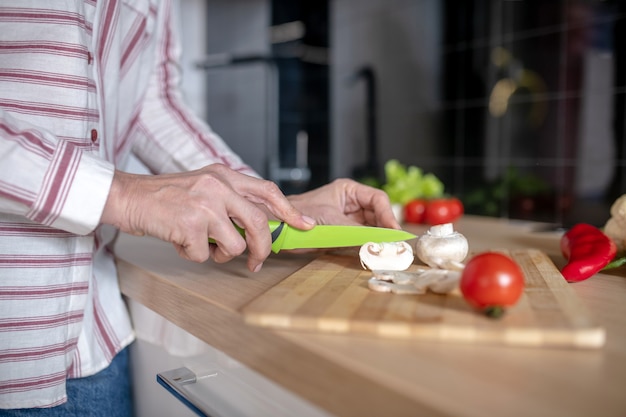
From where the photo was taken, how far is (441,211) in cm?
155

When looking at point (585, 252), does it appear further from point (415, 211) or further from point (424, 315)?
point (415, 211)

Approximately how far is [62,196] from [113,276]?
0.37 metres

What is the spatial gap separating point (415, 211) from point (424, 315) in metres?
1.07

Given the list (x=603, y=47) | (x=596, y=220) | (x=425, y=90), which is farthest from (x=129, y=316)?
(x=425, y=90)

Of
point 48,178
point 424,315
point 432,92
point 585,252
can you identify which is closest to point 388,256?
point 424,315

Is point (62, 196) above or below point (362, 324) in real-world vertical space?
above

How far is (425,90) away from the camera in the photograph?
3.05 m

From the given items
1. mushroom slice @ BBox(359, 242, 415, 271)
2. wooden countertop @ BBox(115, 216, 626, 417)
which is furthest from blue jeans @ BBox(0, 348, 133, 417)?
mushroom slice @ BBox(359, 242, 415, 271)

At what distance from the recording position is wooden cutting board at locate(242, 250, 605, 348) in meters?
0.54

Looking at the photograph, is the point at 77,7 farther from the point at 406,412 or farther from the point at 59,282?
the point at 406,412

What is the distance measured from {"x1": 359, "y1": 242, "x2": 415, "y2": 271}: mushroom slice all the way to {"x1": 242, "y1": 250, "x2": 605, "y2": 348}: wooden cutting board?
0.17 feet

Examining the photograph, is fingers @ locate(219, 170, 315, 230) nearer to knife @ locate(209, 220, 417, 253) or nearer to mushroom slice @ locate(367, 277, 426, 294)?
knife @ locate(209, 220, 417, 253)

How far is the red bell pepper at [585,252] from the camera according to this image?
0.81m

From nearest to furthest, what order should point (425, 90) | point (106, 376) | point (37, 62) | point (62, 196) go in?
point (62, 196) → point (37, 62) → point (106, 376) → point (425, 90)
